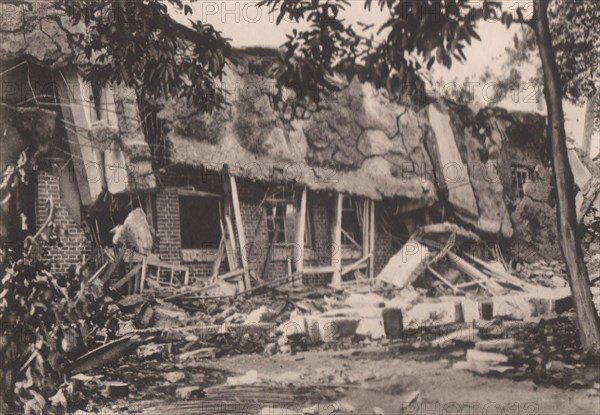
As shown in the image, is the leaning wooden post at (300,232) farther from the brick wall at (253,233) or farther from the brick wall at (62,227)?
the brick wall at (62,227)

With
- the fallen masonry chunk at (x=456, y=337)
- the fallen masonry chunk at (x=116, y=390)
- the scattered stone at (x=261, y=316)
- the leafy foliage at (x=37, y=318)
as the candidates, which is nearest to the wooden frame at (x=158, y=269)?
the leafy foliage at (x=37, y=318)

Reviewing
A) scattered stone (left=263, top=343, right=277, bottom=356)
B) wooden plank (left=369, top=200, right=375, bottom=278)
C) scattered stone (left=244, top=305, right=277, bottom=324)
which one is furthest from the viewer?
wooden plank (left=369, top=200, right=375, bottom=278)

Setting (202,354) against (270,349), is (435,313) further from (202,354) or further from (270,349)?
(202,354)

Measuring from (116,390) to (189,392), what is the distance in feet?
1.87

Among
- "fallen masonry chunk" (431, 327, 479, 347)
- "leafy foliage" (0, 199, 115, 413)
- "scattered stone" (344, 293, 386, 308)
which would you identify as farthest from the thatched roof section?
"leafy foliage" (0, 199, 115, 413)

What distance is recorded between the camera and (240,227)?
5711 millimetres

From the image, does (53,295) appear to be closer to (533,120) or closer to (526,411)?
(526,411)

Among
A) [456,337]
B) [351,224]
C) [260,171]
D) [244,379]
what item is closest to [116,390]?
[244,379]

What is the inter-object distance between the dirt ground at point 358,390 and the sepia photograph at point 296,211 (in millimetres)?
16

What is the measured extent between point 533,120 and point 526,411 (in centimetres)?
244

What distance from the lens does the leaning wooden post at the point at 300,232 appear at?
5.67 meters

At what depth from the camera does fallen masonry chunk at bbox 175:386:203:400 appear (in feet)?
16.3

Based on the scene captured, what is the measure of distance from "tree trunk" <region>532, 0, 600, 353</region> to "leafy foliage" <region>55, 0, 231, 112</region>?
253 cm

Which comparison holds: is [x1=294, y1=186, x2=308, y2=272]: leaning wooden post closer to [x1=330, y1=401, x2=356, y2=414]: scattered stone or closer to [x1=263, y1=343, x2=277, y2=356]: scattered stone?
[x1=263, y1=343, x2=277, y2=356]: scattered stone
